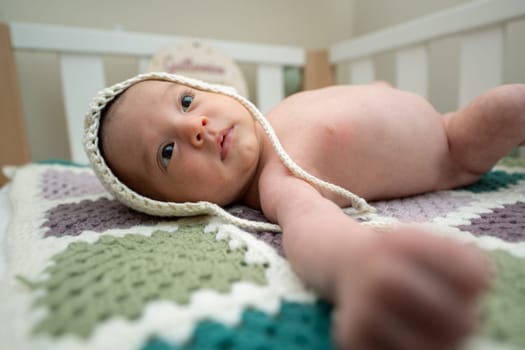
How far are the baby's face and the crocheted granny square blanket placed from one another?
0.06m

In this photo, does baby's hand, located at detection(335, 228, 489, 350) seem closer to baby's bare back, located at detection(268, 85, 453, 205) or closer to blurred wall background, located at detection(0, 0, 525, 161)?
baby's bare back, located at detection(268, 85, 453, 205)

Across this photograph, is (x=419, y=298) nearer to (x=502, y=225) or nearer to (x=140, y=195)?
(x=502, y=225)

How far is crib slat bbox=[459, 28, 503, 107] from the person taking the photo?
101 centimetres

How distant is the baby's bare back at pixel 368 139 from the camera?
2.11ft

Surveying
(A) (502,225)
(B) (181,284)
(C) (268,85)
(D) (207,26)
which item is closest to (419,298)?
(B) (181,284)

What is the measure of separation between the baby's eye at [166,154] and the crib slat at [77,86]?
2.40 feet

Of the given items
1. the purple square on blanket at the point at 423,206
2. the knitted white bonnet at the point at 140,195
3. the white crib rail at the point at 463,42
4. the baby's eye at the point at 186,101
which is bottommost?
the purple square on blanket at the point at 423,206

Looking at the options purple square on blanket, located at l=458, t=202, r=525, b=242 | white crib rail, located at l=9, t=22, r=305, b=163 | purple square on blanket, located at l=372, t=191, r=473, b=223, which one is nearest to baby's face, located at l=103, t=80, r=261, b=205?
purple square on blanket, located at l=372, t=191, r=473, b=223

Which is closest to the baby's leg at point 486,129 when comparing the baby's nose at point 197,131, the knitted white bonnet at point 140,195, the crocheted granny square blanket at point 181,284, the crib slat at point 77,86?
the crocheted granny square blanket at point 181,284

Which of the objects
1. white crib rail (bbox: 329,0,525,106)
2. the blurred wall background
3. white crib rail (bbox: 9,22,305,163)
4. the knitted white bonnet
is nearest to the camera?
the knitted white bonnet

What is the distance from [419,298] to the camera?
0.22m

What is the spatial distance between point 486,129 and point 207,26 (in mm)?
1151

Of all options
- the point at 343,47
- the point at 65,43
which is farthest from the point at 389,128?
the point at 65,43

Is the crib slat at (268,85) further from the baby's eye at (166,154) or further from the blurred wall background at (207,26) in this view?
the baby's eye at (166,154)
